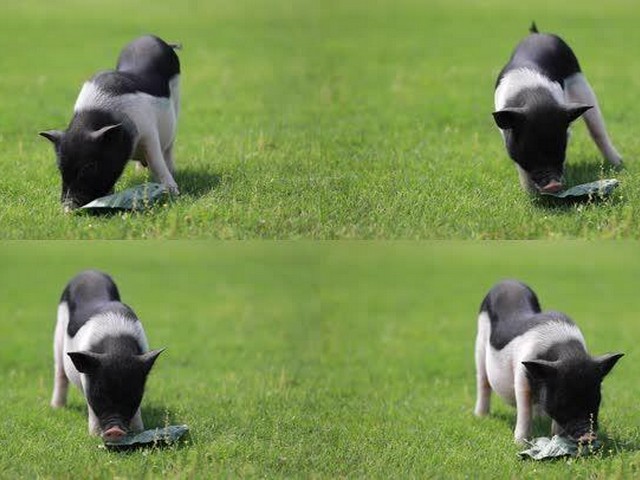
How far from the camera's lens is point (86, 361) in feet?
42.2

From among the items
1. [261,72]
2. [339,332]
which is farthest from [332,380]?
[261,72]

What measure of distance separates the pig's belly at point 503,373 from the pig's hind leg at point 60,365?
15.6 ft

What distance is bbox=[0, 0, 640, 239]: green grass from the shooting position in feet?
44.4

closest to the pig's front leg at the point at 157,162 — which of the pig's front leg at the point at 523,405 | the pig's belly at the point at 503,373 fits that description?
the pig's belly at the point at 503,373

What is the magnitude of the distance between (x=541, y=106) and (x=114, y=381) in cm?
510

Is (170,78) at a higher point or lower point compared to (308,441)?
higher

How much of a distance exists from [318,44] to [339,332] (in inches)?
300

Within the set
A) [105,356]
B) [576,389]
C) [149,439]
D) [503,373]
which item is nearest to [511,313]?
[503,373]

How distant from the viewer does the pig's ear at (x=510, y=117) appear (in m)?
13.1

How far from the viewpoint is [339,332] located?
2039cm

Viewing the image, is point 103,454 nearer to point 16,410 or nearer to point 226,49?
point 16,410

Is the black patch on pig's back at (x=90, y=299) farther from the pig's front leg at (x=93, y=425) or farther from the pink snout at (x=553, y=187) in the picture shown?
the pink snout at (x=553, y=187)

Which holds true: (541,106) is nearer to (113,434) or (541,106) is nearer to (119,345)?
(119,345)

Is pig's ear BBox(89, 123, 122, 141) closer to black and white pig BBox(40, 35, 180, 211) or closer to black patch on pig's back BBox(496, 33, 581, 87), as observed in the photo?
black and white pig BBox(40, 35, 180, 211)
